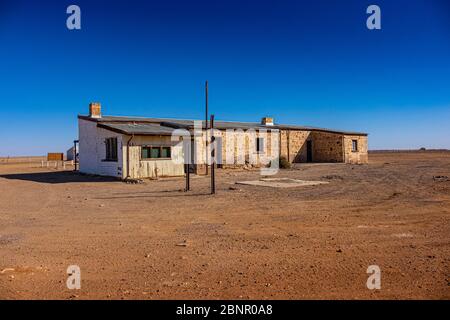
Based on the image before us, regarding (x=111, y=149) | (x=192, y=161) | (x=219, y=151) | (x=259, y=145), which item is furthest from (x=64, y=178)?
(x=259, y=145)

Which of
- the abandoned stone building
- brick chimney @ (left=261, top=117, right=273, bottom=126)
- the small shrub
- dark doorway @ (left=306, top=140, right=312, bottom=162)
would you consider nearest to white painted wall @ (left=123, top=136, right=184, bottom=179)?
the abandoned stone building

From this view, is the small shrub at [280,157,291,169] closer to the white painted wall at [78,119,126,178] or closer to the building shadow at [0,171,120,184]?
the white painted wall at [78,119,126,178]

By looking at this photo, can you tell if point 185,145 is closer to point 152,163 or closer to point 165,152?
point 165,152

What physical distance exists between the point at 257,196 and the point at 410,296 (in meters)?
8.01

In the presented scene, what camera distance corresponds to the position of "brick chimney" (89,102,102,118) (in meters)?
22.2

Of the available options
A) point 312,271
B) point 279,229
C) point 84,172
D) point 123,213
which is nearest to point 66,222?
point 123,213

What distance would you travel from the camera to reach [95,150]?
2125 centimetres

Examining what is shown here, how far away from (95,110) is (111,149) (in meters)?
4.30

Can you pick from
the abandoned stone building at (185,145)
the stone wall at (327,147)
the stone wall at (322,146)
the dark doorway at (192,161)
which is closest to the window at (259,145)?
the abandoned stone building at (185,145)

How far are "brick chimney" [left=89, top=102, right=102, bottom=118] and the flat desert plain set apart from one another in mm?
12416

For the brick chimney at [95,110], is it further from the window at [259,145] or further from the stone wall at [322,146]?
the stone wall at [322,146]

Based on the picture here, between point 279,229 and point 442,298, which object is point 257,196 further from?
point 442,298
